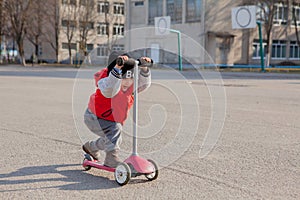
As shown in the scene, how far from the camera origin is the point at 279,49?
5050cm

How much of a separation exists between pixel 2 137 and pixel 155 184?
3.37m

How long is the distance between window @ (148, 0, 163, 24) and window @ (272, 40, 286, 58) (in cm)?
1384

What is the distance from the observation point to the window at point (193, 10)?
45.2m

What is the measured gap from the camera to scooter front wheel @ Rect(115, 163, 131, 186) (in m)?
4.25

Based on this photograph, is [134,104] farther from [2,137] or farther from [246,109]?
[246,109]

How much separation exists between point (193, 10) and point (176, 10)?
1974 millimetres

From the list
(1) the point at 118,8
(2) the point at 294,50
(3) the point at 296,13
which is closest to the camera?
(3) the point at 296,13

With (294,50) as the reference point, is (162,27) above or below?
above

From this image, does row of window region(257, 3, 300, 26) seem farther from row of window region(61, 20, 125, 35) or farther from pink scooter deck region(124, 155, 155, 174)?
pink scooter deck region(124, 155, 155, 174)

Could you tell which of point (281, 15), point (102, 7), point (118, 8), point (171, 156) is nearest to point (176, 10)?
point (281, 15)

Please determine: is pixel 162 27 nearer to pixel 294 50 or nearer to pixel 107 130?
pixel 107 130

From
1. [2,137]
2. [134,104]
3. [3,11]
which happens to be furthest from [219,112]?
[3,11]

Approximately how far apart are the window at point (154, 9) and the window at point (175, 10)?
46.1 inches

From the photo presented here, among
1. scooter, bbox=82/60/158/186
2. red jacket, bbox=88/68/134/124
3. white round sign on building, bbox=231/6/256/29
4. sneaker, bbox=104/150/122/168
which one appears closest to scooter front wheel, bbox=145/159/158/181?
scooter, bbox=82/60/158/186
